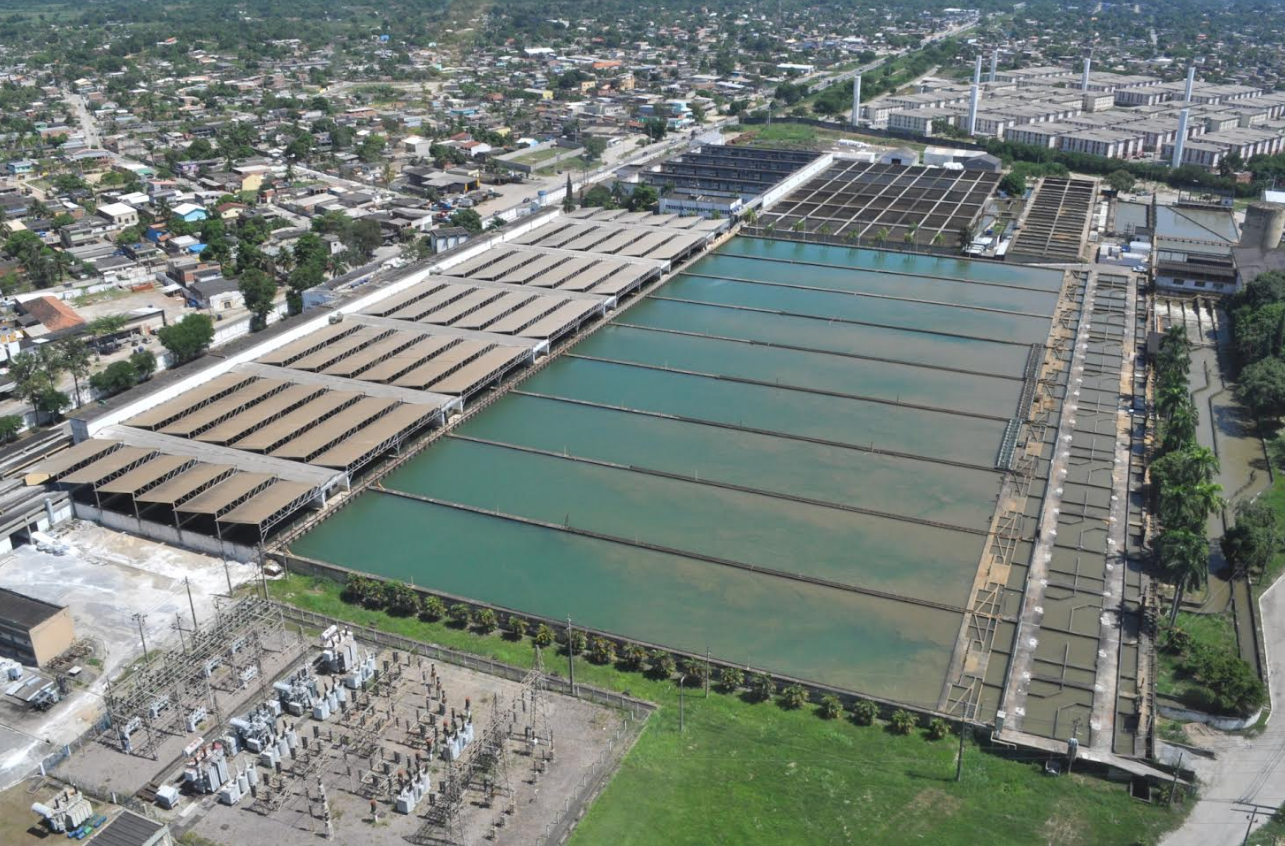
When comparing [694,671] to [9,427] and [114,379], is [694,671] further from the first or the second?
[114,379]

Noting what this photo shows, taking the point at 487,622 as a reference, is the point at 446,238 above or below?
above

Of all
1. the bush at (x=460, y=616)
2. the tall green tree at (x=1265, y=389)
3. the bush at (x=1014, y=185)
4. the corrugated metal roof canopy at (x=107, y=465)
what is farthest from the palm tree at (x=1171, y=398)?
the bush at (x=1014, y=185)

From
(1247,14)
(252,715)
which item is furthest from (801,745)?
(1247,14)

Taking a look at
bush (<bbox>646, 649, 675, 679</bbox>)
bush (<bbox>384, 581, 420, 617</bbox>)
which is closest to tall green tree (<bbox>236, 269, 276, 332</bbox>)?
bush (<bbox>384, 581, 420, 617</bbox>)

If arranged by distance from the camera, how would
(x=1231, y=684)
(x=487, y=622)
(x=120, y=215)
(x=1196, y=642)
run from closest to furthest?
1. (x=1231, y=684)
2. (x=1196, y=642)
3. (x=487, y=622)
4. (x=120, y=215)

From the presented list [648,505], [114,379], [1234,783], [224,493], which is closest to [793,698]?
[1234,783]

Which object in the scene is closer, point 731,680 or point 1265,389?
point 731,680
